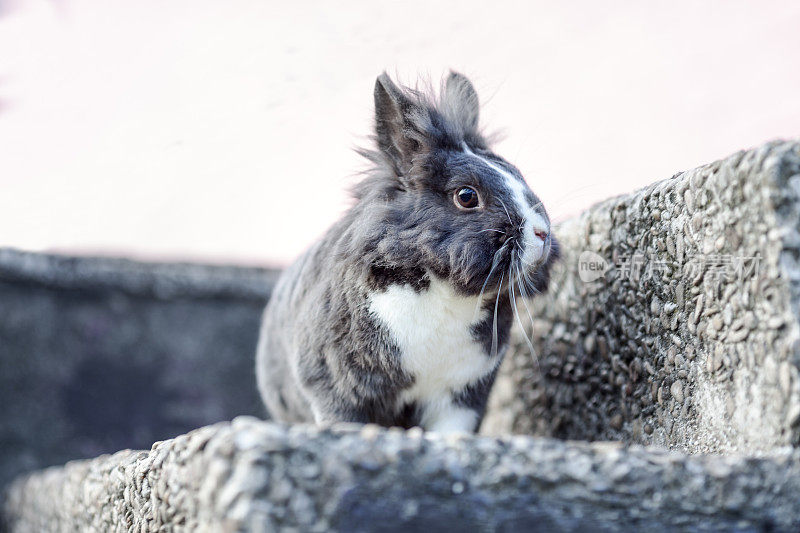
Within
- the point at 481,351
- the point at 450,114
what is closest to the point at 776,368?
the point at 481,351

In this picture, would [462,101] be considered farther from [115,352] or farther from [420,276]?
[115,352]

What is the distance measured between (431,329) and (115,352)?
352 centimetres

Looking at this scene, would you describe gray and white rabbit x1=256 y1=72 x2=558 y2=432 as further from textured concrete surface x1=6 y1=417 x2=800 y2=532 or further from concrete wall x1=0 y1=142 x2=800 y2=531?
textured concrete surface x1=6 y1=417 x2=800 y2=532

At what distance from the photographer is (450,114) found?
2.48m

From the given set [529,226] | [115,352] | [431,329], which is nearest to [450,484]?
[431,329]

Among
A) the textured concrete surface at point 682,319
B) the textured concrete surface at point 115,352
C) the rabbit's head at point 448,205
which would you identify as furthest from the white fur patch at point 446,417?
the textured concrete surface at point 115,352

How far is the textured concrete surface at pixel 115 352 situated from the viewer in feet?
15.5

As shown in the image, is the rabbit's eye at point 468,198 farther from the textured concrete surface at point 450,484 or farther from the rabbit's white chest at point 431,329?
the textured concrete surface at point 450,484

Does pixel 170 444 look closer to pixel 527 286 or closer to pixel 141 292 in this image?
pixel 527 286

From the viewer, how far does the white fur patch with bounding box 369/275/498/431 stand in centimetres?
222

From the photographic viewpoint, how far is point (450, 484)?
1.48 metres

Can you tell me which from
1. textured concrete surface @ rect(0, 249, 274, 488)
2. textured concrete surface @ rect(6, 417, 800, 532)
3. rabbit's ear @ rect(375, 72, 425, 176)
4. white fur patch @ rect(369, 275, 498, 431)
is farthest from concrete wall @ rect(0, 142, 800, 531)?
textured concrete surface @ rect(0, 249, 274, 488)

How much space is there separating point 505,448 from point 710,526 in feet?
1.51

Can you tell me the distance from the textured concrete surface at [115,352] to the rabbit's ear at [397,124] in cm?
331
